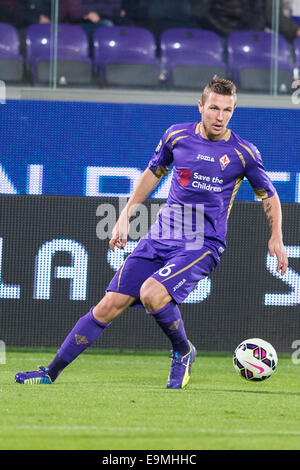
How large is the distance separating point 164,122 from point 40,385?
12.2ft

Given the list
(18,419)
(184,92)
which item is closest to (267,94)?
(184,92)

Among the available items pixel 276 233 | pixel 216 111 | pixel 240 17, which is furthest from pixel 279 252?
pixel 240 17

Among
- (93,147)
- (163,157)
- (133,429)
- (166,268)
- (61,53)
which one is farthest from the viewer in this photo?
(61,53)

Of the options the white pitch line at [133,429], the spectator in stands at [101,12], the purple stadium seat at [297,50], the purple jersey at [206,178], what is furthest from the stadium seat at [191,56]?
the white pitch line at [133,429]

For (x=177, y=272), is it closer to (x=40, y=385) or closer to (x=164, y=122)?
(x=40, y=385)

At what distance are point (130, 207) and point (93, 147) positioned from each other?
2974 mm

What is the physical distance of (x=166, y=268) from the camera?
19.2 ft

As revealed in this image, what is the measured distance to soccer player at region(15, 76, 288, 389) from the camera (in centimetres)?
586

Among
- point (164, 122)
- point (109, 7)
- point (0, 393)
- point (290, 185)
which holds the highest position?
point (109, 7)

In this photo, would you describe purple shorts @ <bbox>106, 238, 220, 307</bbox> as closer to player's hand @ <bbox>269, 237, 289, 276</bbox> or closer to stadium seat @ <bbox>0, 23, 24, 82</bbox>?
player's hand @ <bbox>269, 237, 289, 276</bbox>

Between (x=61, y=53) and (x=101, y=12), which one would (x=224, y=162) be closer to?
(x=61, y=53)

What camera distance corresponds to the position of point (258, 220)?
324 inches

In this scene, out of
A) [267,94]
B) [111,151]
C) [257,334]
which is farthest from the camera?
[267,94]

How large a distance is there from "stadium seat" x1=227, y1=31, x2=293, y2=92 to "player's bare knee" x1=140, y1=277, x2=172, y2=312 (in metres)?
4.25
